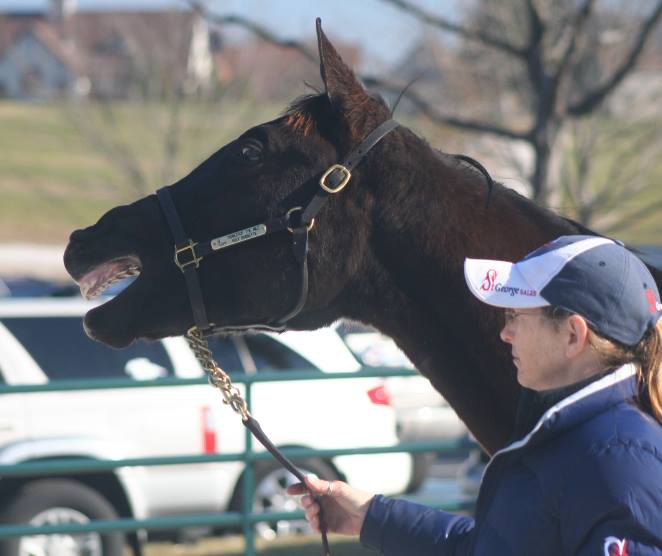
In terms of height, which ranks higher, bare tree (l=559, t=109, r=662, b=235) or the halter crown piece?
bare tree (l=559, t=109, r=662, b=235)

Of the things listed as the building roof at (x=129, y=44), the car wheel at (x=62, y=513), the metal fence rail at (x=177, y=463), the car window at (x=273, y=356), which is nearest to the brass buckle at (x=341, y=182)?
the metal fence rail at (x=177, y=463)

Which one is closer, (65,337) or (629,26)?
(65,337)

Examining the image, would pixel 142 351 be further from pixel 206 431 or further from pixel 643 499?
pixel 643 499

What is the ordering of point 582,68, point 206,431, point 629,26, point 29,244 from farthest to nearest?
point 29,244
point 582,68
point 629,26
point 206,431

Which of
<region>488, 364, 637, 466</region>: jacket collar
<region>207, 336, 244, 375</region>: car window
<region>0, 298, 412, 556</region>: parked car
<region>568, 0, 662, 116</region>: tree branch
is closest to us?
<region>488, 364, 637, 466</region>: jacket collar

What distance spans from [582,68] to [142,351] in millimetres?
6153

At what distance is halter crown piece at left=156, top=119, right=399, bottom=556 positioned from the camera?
9.41 feet

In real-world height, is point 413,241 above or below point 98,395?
above

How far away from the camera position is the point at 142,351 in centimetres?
737

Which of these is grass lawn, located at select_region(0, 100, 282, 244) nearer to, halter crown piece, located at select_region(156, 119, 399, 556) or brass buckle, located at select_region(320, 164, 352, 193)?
halter crown piece, located at select_region(156, 119, 399, 556)

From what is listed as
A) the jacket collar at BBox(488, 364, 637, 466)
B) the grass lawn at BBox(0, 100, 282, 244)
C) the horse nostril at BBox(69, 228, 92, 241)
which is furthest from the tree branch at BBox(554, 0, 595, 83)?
the grass lawn at BBox(0, 100, 282, 244)

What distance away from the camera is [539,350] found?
215cm

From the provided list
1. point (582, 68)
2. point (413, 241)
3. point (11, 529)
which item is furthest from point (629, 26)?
point (413, 241)

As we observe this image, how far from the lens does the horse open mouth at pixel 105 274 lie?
9.53ft
